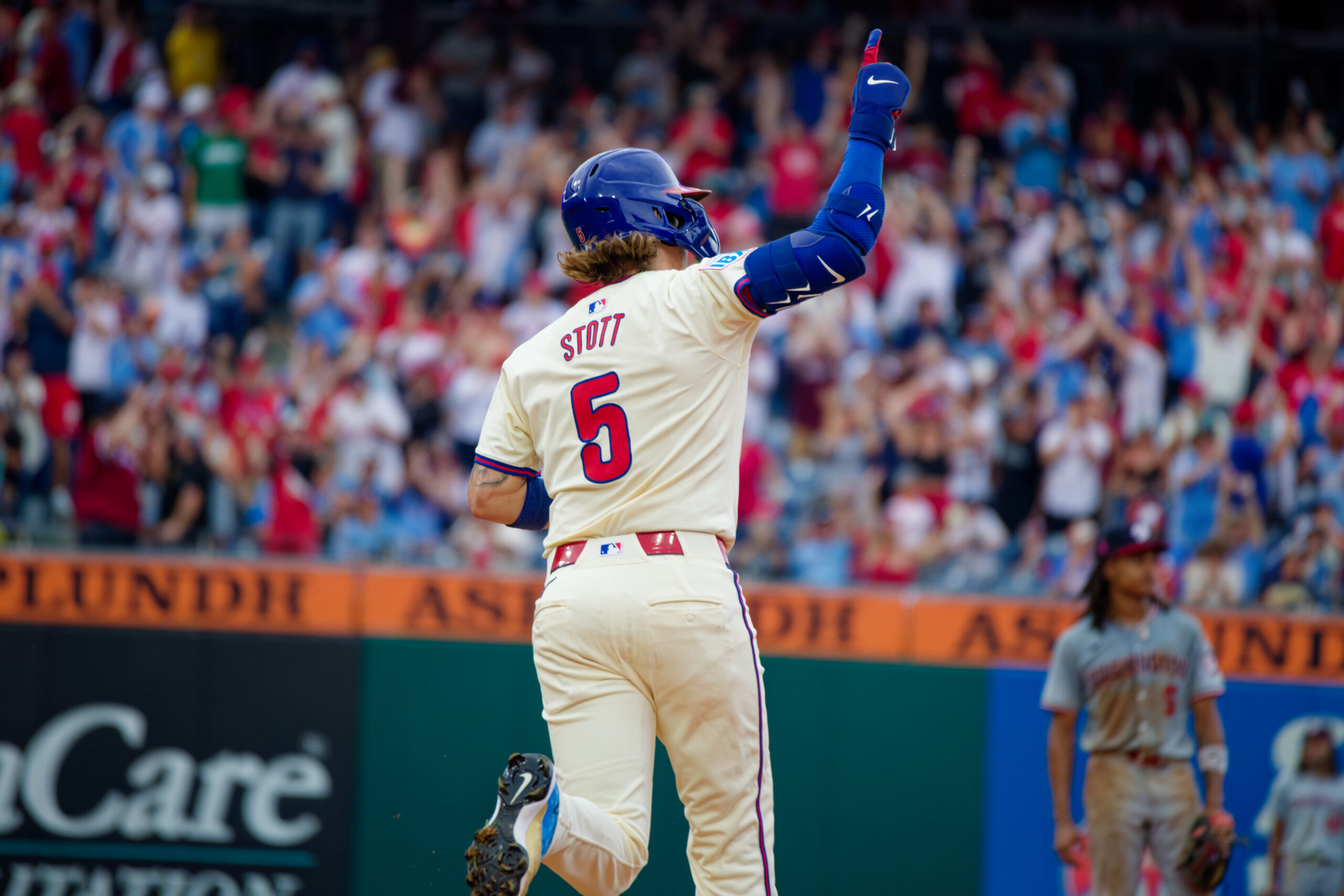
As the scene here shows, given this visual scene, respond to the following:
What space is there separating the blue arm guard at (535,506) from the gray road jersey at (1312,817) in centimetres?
403

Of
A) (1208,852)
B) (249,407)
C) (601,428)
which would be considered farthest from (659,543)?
(249,407)

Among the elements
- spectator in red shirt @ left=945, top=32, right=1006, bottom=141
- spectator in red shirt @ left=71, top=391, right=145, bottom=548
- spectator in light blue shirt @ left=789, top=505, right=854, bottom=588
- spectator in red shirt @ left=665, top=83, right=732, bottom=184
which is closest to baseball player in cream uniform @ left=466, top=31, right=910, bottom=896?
spectator in light blue shirt @ left=789, top=505, right=854, bottom=588

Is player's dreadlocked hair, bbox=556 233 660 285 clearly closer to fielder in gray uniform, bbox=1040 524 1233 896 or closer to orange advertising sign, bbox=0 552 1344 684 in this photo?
fielder in gray uniform, bbox=1040 524 1233 896

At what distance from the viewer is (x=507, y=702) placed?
685 centimetres

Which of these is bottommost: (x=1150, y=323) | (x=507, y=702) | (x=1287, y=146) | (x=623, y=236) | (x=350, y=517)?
(x=507, y=702)

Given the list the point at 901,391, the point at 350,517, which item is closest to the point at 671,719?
the point at 350,517

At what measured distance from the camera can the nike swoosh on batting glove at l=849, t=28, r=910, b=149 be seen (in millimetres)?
4039

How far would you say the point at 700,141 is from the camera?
13930 mm

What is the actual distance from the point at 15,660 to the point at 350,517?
349 centimetres

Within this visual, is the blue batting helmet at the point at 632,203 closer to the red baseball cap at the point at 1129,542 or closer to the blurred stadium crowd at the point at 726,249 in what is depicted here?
the red baseball cap at the point at 1129,542

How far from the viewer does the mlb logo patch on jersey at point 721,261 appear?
386 centimetres

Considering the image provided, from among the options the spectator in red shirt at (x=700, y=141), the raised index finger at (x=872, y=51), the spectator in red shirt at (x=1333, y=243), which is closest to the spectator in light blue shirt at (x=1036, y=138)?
the spectator in red shirt at (x=1333, y=243)

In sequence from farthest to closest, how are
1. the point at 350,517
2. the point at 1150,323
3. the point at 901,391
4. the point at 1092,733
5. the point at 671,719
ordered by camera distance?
the point at 1150,323 < the point at 901,391 < the point at 350,517 < the point at 1092,733 < the point at 671,719

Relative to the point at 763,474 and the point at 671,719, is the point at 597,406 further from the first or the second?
the point at 763,474
